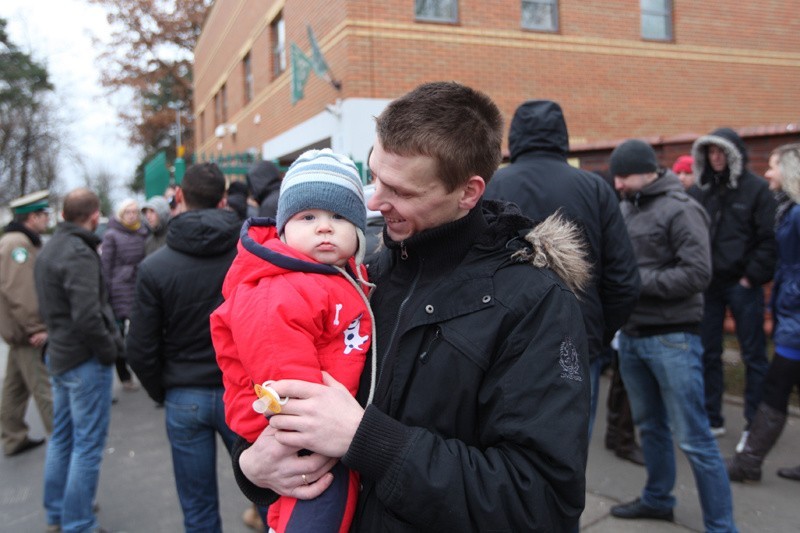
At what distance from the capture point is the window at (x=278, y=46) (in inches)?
529

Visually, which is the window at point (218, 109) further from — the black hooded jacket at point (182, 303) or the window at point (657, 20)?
the black hooded jacket at point (182, 303)

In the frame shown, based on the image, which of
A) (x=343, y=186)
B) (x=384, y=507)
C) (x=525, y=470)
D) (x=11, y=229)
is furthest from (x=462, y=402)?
(x=11, y=229)

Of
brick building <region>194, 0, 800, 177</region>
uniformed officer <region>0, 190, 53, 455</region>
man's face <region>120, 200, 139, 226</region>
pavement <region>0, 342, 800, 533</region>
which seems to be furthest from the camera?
brick building <region>194, 0, 800, 177</region>

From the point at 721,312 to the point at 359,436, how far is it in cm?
464

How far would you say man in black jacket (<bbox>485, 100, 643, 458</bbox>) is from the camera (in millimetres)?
2949

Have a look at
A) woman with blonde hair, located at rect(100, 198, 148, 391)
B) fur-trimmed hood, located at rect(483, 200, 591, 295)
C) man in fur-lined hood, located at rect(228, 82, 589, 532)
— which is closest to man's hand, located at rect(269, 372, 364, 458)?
man in fur-lined hood, located at rect(228, 82, 589, 532)

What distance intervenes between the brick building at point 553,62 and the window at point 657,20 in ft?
0.06

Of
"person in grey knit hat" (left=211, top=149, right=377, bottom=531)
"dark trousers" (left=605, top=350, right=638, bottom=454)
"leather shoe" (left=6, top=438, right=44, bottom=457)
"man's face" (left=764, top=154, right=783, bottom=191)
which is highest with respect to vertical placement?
"man's face" (left=764, top=154, right=783, bottom=191)

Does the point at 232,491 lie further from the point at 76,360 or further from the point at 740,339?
the point at 740,339

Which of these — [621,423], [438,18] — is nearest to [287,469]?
[621,423]

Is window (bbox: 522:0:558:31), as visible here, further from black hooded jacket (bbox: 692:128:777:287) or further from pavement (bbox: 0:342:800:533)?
pavement (bbox: 0:342:800:533)

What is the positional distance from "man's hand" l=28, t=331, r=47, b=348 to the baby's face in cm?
431

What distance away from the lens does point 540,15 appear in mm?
11133

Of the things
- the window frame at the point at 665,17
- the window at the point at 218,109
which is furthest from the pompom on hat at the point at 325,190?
the window at the point at 218,109
